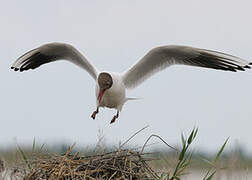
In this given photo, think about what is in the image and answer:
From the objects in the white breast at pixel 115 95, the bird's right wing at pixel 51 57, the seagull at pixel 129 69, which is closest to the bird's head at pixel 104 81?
the seagull at pixel 129 69

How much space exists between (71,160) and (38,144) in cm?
78

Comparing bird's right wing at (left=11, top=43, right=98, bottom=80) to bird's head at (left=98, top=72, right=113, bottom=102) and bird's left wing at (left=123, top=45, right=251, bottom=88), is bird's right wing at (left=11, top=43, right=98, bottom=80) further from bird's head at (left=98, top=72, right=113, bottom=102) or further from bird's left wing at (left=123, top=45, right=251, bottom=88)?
bird's left wing at (left=123, top=45, right=251, bottom=88)

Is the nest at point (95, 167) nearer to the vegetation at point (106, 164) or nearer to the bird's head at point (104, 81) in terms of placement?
the vegetation at point (106, 164)

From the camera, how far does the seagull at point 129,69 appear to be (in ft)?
22.2

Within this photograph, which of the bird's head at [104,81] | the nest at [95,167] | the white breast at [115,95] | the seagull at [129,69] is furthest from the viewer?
the white breast at [115,95]

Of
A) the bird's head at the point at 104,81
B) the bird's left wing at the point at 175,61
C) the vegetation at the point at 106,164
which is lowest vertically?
the vegetation at the point at 106,164

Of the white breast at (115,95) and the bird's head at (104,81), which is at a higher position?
the bird's head at (104,81)

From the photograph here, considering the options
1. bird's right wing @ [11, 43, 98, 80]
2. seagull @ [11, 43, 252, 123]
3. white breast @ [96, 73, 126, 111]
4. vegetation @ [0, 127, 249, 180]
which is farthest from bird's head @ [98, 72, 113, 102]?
vegetation @ [0, 127, 249, 180]

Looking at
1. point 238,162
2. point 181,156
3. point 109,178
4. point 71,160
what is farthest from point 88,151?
point 238,162

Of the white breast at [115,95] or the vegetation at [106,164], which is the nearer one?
the vegetation at [106,164]

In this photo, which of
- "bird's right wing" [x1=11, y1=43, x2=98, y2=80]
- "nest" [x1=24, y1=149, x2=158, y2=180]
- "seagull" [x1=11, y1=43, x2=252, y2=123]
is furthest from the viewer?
"bird's right wing" [x1=11, y1=43, x2=98, y2=80]

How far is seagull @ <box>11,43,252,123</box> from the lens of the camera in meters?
6.77

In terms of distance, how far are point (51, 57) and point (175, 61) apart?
229 centimetres

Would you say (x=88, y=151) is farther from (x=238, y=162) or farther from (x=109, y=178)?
(x=238, y=162)
